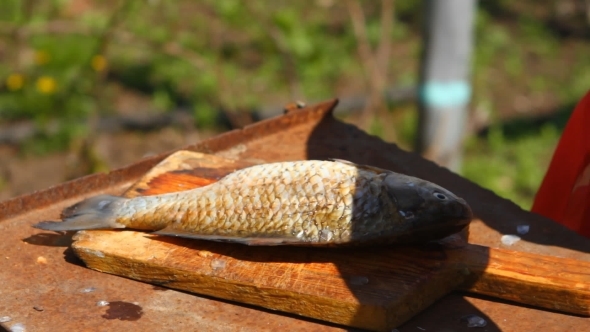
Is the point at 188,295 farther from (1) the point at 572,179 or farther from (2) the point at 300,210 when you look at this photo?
(1) the point at 572,179

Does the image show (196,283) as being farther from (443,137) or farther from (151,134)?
(151,134)

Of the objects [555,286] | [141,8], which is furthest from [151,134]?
[555,286]

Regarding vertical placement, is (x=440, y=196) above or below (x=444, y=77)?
above

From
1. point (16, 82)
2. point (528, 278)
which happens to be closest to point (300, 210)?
point (528, 278)

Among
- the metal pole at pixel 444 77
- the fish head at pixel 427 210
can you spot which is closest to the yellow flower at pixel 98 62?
the metal pole at pixel 444 77

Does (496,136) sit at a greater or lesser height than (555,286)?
lesser

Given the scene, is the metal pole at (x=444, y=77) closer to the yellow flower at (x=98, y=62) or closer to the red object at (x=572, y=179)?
the red object at (x=572, y=179)
